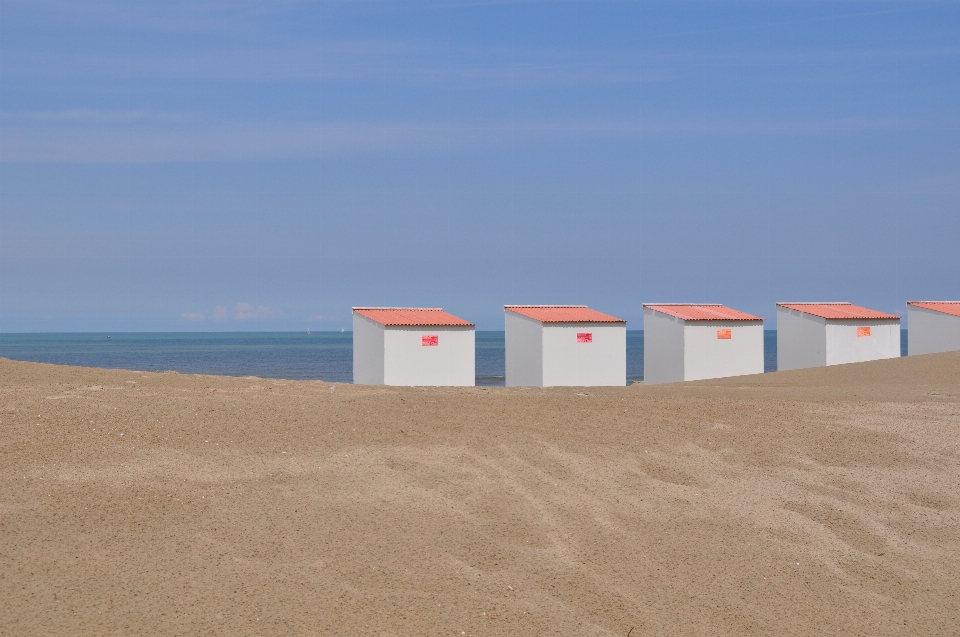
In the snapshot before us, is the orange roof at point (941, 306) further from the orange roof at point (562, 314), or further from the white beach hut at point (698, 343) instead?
the orange roof at point (562, 314)

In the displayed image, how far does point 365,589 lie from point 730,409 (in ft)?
25.0

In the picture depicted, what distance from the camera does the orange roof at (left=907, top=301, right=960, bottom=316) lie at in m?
29.1

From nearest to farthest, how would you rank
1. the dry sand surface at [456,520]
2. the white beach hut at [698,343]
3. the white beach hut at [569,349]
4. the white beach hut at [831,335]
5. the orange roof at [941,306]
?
the dry sand surface at [456,520], the white beach hut at [569,349], the white beach hut at [698,343], the white beach hut at [831,335], the orange roof at [941,306]

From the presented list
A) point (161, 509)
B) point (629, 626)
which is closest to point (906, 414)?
point (629, 626)

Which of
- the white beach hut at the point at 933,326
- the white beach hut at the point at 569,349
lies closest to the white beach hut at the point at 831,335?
the white beach hut at the point at 933,326

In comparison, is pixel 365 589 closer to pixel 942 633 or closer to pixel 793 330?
pixel 942 633

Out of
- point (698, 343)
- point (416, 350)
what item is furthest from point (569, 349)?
point (416, 350)

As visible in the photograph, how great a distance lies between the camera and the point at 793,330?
92.0 feet

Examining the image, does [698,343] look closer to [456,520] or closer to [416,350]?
[416,350]

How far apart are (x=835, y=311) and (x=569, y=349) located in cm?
936

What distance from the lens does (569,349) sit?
958 inches

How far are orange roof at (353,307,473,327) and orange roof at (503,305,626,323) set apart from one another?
201 cm

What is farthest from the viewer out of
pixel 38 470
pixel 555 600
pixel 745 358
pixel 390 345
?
pixel 745 358

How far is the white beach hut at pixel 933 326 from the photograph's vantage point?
28.7 meters
